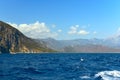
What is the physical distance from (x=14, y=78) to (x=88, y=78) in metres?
11.1

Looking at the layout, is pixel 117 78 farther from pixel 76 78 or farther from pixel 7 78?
pixel 7 78

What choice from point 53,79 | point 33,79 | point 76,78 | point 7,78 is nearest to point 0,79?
point 7,78

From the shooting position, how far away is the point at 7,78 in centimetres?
4469

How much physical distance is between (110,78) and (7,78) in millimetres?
15368

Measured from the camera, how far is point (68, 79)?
1764 inches

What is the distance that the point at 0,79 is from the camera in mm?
43406

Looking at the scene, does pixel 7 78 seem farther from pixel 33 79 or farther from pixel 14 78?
pixel 33 79

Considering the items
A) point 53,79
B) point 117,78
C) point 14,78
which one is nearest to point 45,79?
point 53,79

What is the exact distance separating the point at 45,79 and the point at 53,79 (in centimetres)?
137

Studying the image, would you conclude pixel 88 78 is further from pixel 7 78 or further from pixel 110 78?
pixel 7 78

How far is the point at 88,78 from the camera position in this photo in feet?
151

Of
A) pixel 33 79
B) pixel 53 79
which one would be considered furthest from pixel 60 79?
pixel 33 79

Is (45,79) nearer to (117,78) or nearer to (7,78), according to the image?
(7,78)

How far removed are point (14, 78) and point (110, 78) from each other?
566 inches
